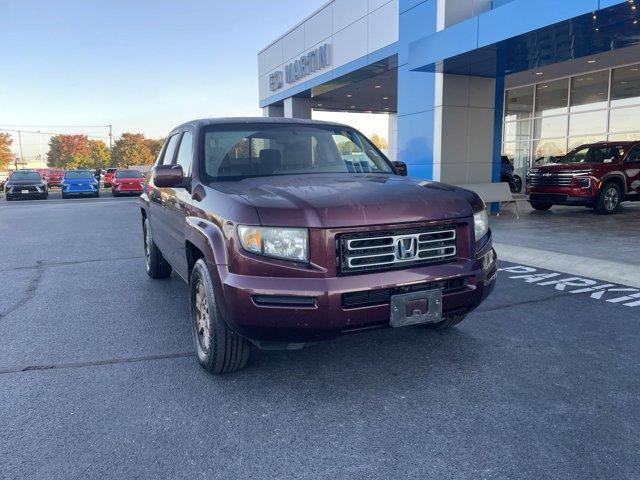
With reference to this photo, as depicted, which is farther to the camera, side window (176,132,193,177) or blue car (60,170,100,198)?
blue car (60,170,100,198)

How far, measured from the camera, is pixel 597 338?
4.13 metres

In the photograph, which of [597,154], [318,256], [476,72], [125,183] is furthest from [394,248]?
[125,183]

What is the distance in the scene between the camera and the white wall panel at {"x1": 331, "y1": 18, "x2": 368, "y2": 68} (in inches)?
661

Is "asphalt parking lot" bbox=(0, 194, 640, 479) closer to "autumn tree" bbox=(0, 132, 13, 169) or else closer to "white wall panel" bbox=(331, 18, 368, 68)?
"white wall panel" bbox=(331, 18, 368, 68)

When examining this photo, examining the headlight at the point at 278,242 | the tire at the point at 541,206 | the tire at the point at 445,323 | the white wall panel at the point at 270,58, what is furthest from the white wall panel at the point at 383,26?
the headlight at the point at 278,242

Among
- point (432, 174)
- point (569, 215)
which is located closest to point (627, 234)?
point (569, 215)

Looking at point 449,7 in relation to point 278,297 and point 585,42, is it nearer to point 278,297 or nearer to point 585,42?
point 585,42

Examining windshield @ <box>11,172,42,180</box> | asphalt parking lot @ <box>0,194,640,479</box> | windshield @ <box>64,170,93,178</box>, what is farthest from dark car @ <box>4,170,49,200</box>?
asphalt parking lot @ <box>0,194,640,479</box>

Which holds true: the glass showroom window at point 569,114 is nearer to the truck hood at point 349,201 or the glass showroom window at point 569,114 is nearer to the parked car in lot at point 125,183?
the truck hood at point 349,201

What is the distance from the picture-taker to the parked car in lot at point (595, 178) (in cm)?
1253

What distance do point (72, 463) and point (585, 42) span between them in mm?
11281

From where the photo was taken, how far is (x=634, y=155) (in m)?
13.1

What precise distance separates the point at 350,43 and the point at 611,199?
991 cm

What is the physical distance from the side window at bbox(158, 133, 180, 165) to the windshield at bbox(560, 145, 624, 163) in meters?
11.6
